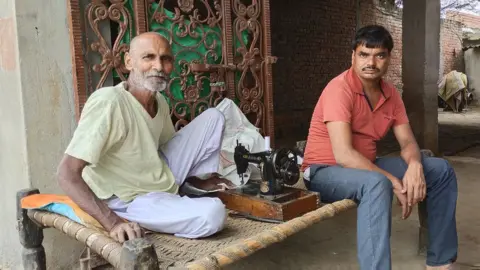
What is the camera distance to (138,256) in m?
1.48

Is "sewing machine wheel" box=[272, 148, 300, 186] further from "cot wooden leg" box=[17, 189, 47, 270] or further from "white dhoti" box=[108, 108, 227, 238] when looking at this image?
"cot wooden leg" box=[17, 189, 47, 270]

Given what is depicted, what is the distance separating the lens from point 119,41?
279 centimetres

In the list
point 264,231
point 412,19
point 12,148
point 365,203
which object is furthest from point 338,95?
point 412,19

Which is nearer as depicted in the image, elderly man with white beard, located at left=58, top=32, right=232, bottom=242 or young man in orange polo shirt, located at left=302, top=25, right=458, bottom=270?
elderly man with white beard, located at left=58, top=32, right=232, bottom=242

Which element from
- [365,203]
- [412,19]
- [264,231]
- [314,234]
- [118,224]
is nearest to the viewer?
[118,224]

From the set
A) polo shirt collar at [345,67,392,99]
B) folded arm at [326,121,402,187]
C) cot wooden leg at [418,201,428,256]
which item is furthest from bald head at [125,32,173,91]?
cot wooden leg at [418,201,428,256]

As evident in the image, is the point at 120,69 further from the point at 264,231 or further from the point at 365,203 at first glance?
the point at 365,203

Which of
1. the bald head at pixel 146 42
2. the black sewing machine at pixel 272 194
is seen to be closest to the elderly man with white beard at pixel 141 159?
the bald head at pixel 146 42

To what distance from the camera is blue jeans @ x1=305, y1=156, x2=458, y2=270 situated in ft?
7.06

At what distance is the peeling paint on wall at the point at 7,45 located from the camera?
2.52 m

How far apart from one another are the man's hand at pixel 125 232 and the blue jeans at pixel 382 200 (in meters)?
1.13

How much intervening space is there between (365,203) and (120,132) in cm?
129

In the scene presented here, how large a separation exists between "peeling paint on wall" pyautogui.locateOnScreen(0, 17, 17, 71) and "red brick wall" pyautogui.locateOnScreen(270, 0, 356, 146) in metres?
6.43

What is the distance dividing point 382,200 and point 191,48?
176 centimetres
